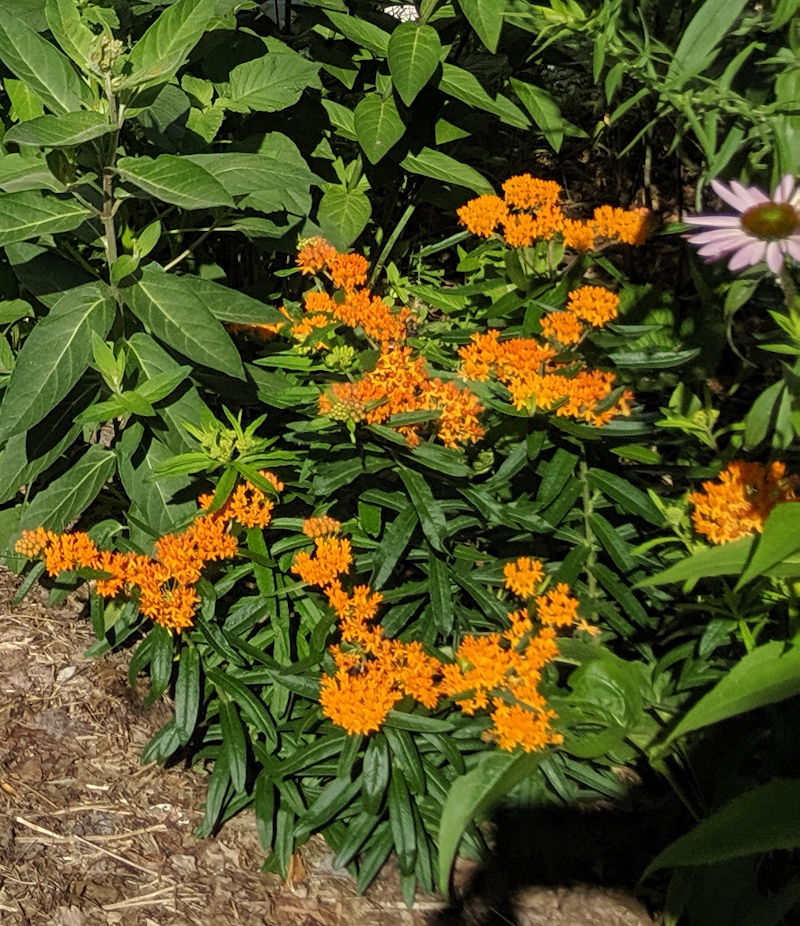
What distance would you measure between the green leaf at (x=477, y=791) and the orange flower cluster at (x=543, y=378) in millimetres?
618

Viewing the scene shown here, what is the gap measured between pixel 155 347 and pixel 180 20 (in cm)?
63

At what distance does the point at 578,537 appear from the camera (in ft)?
6.02

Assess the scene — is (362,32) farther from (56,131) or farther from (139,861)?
(139,861)

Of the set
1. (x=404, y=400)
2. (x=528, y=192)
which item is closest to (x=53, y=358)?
(x=404, y=400)

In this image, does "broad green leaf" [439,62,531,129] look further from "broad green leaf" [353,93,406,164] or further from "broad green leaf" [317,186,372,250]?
"broad green leaf" [317,186,372,250]

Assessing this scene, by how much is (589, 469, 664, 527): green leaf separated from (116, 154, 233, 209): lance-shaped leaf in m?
0.86

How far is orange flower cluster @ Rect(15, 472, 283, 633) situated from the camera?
1751mm

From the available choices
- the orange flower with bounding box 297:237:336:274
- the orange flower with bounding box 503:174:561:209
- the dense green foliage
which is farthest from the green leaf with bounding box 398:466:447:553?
the orange flower with bounding box 503:174:561:209

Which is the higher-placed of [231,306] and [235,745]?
[231,306]

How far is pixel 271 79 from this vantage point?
2.21 meters


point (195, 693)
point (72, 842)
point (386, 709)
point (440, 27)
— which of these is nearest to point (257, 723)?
point (195, 693)

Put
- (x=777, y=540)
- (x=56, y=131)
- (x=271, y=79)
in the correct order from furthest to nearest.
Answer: (x=271, y=79), (x=56, y=131), (x=777, y=540)

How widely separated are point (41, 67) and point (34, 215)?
295 mm

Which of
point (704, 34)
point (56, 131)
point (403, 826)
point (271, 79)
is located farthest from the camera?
point (271, 79)
